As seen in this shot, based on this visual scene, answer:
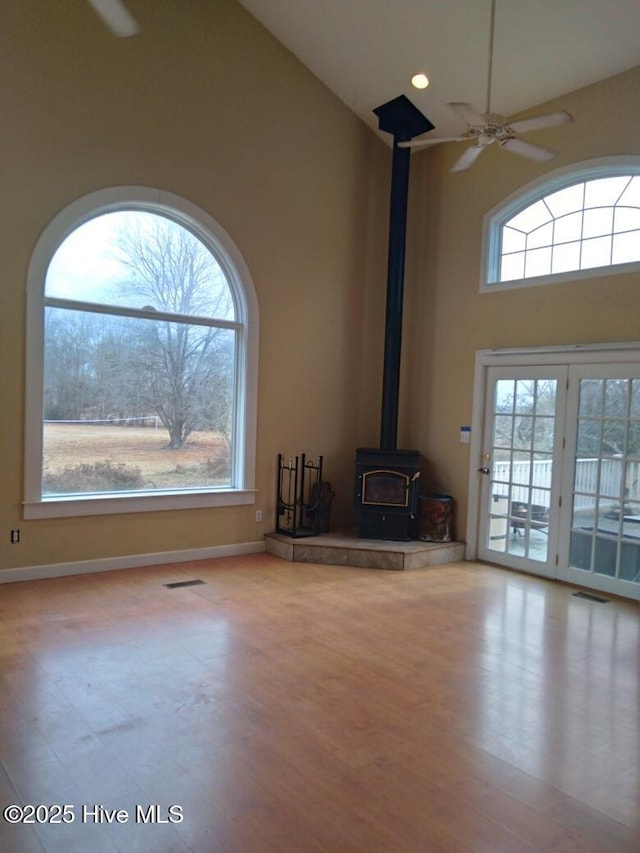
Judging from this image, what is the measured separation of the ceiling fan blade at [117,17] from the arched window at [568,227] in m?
3.54

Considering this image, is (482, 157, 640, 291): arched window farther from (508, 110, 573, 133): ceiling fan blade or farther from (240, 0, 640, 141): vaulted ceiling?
(508, 110, 573, 133): ceiling fan blade

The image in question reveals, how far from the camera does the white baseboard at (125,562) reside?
4.69 meters

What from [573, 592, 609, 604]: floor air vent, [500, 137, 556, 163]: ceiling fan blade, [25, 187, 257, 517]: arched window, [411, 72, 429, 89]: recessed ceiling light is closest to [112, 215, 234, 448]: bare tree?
[25, 187, 257, 517]: arched window

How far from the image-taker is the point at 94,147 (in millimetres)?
4809

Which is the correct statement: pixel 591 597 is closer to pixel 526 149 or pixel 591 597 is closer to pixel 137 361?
pixel 526 149

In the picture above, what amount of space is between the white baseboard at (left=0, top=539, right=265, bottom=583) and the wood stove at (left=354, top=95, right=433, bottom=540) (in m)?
1.16

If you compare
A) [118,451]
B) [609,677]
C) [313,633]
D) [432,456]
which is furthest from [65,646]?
[432,456]

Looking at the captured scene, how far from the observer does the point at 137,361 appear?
17.1ft

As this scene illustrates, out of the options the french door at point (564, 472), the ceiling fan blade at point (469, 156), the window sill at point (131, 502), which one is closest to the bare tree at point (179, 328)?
the window sill at point (131, 502)

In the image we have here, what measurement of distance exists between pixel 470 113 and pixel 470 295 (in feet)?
8.39

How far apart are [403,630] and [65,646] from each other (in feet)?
6.76

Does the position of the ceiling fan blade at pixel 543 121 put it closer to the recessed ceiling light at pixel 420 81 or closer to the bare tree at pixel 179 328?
the recessed ceiling light at pixel 420 81

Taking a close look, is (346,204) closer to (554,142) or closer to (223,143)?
(223,143)

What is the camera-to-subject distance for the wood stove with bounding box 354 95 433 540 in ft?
19.5
